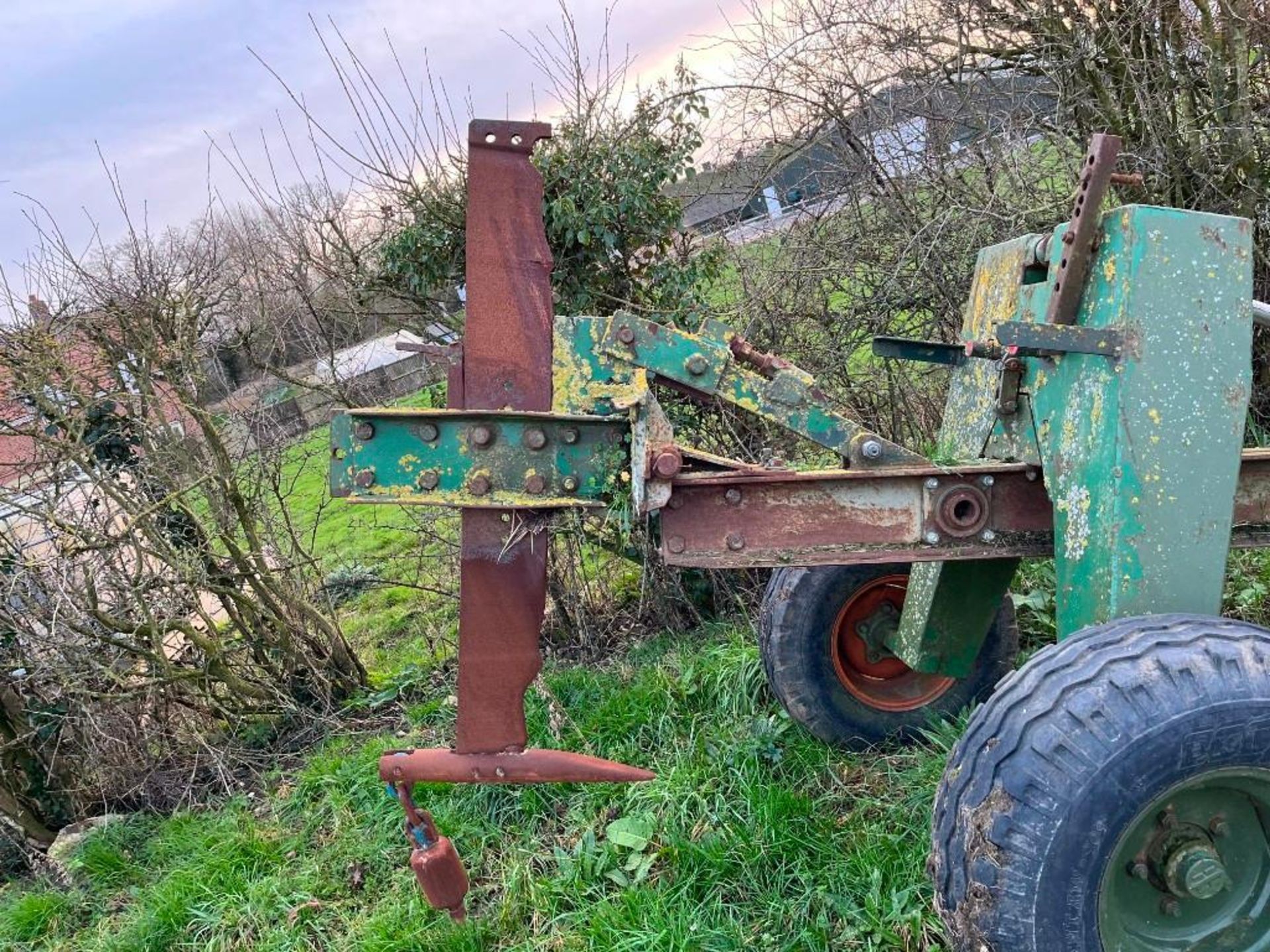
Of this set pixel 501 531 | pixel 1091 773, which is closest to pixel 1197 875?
pixel 1091 773

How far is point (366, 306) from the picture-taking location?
520 centimetres

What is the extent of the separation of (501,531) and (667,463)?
43cm

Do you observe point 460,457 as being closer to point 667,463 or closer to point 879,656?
point 667,463

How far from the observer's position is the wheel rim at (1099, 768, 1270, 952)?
6.09 feet

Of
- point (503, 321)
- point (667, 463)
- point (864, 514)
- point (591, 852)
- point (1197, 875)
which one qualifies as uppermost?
point (503, 321)

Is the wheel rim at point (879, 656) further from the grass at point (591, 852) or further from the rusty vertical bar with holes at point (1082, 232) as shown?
the rusty vertical bar with holes at point (1082, 232)

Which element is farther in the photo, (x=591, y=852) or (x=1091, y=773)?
(x=591, y=852)

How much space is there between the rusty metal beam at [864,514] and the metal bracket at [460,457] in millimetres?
280

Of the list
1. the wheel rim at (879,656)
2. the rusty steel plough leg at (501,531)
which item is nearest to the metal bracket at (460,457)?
the rusty steel plough leg at (501,531)

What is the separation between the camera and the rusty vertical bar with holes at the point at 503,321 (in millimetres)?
1953

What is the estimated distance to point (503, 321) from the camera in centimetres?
198

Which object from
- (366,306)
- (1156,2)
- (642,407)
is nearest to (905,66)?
(1156,2)

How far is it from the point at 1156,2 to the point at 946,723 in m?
3.98

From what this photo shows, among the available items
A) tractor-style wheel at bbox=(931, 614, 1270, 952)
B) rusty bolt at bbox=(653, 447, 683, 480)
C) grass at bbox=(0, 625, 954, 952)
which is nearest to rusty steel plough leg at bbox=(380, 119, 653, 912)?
rusty bolt at bbox=(653, 447, 683, 480)
